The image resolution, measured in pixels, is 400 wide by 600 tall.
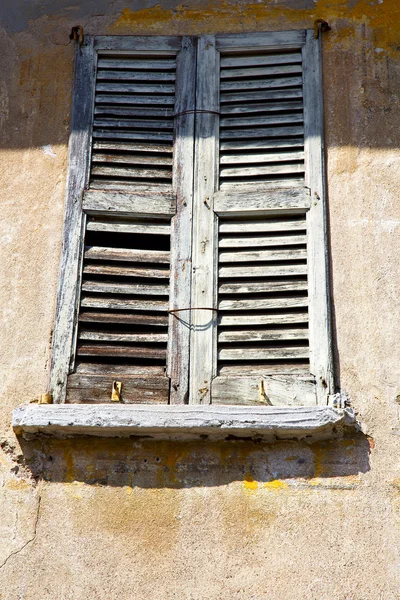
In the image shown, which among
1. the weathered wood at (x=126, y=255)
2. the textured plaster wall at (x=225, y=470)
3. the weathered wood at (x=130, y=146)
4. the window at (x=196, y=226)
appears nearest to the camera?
the textured plaster wall at (x=225, y=470)

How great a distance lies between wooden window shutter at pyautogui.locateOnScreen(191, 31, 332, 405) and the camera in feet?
12.2

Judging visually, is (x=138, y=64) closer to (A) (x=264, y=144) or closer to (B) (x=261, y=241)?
(A) (x=264, y=144)

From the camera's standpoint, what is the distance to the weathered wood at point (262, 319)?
12.4 feet

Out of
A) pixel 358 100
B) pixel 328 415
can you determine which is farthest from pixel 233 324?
pixel 358 100

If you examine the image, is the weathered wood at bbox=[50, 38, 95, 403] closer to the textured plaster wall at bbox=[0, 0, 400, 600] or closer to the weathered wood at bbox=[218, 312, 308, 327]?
the textured plaster wall at bbox=[0, 0, 400, 600]

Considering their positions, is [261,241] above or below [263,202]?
below

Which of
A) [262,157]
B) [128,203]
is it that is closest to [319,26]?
[262,157]

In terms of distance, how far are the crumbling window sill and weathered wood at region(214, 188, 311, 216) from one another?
3.27 ft

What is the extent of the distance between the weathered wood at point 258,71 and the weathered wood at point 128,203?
0.75 m

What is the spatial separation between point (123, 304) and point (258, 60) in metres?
1.50

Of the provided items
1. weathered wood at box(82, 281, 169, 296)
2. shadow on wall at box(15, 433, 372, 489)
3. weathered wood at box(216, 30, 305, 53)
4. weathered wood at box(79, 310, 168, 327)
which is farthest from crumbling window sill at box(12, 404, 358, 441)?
weathered wood at box(216, 30, 305, 53)

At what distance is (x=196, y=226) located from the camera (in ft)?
13.1

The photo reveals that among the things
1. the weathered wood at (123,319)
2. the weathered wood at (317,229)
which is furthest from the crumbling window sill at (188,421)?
the weathered wood at (123,319)

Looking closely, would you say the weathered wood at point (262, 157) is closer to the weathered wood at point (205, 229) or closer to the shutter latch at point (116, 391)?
the weathered wood at point (205, 229)
